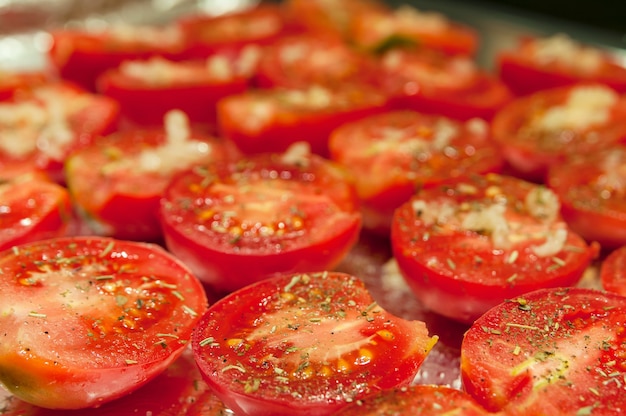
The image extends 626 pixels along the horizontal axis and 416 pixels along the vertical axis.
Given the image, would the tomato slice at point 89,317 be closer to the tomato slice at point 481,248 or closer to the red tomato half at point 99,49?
the tomato slice at point 481,248

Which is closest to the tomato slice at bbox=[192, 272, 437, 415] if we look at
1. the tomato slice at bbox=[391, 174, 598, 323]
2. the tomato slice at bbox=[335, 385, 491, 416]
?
the tomato slice at bbox=[335, 385, 491, 416]

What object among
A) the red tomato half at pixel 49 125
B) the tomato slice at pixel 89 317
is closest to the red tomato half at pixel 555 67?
the red tomato half at pixel 49 125

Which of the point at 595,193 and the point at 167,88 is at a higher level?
the point at 167,88

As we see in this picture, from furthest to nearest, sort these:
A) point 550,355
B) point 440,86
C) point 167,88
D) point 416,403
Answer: point 440,86
point 167,88
point 550,355
point 416,403

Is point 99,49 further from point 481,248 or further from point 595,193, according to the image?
point 595,193

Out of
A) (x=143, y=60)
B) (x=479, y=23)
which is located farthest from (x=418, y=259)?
(x=479, y=23)

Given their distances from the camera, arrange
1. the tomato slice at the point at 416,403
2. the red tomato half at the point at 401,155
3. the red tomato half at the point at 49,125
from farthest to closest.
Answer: the red tomato half at the point at 49,125
the red tomato half at the point at 401,155
the tomato slice at the point at 416,403

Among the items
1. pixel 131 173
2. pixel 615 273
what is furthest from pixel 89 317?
pixel 615 273

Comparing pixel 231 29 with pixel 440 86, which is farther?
pixel 231 29
